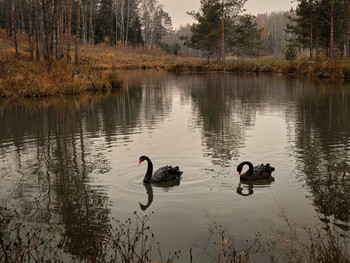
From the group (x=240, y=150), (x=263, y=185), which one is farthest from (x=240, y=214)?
(x=240, y=150)

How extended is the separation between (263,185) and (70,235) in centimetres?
432

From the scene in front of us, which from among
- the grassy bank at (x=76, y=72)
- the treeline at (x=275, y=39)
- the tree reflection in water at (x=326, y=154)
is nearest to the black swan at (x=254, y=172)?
the tree reflection in water at (x=326, y=154)

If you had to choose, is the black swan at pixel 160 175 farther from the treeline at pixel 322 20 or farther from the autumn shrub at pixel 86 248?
the treeline at pixel 322 20

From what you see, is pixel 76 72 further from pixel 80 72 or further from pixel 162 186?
pixel 162 186

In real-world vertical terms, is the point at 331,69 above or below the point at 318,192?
above

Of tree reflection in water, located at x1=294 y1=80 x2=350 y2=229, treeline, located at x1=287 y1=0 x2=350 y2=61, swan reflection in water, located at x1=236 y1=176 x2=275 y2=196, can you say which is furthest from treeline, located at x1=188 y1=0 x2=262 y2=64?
swan reflection in water, located at x1=236 y1=176 x2=275 y2=196

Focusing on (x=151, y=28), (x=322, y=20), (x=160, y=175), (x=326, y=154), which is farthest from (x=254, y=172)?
(x=151, y=28)

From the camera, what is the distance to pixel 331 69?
3534 cm

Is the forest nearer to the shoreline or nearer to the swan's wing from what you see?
the shoreline

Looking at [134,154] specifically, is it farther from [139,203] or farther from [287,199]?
[287,199]

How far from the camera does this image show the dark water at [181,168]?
626cm

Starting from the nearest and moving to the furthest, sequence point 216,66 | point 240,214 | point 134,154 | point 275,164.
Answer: point 240,214 → point 275,164 → point 134,154 → point 216,66

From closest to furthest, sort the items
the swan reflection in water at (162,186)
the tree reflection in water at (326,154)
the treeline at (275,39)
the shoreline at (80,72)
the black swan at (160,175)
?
the tree reflection in water at (326,154) → the swan reflection in water at (162,186) → the black swan at (160,175) → the shoreline at (80,72) → the treeline at (275,39)

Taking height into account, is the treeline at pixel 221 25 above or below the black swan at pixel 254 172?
above
